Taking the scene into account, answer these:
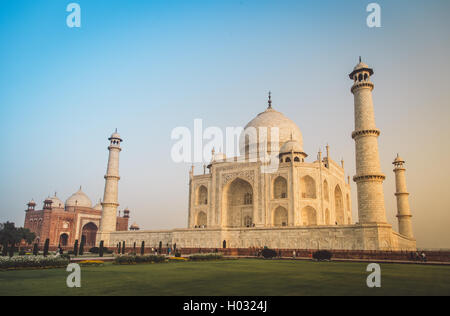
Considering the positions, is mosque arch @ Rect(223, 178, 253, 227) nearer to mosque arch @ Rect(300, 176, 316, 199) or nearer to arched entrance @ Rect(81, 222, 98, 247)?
mosque arch @ Rect(300, 176, 316, 199)

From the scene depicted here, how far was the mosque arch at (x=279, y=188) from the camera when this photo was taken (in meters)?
28.8

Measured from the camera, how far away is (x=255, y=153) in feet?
110

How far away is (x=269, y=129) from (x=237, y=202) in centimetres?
813

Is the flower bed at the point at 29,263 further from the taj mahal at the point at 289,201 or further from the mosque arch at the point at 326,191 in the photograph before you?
the mosque arch at the point at 326,191

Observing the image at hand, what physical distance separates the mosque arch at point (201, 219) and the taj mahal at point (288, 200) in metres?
0.09

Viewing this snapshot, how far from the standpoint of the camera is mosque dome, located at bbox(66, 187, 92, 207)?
45.3 m

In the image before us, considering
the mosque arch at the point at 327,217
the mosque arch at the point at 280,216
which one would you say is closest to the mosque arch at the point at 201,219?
the mosque arch at the point at 280,216

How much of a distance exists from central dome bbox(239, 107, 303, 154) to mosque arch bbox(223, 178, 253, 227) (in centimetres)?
460

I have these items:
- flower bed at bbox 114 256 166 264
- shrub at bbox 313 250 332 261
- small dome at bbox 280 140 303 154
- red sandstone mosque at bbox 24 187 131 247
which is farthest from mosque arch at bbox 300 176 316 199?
red sandstone mosque at bbox 24 187 131 247
